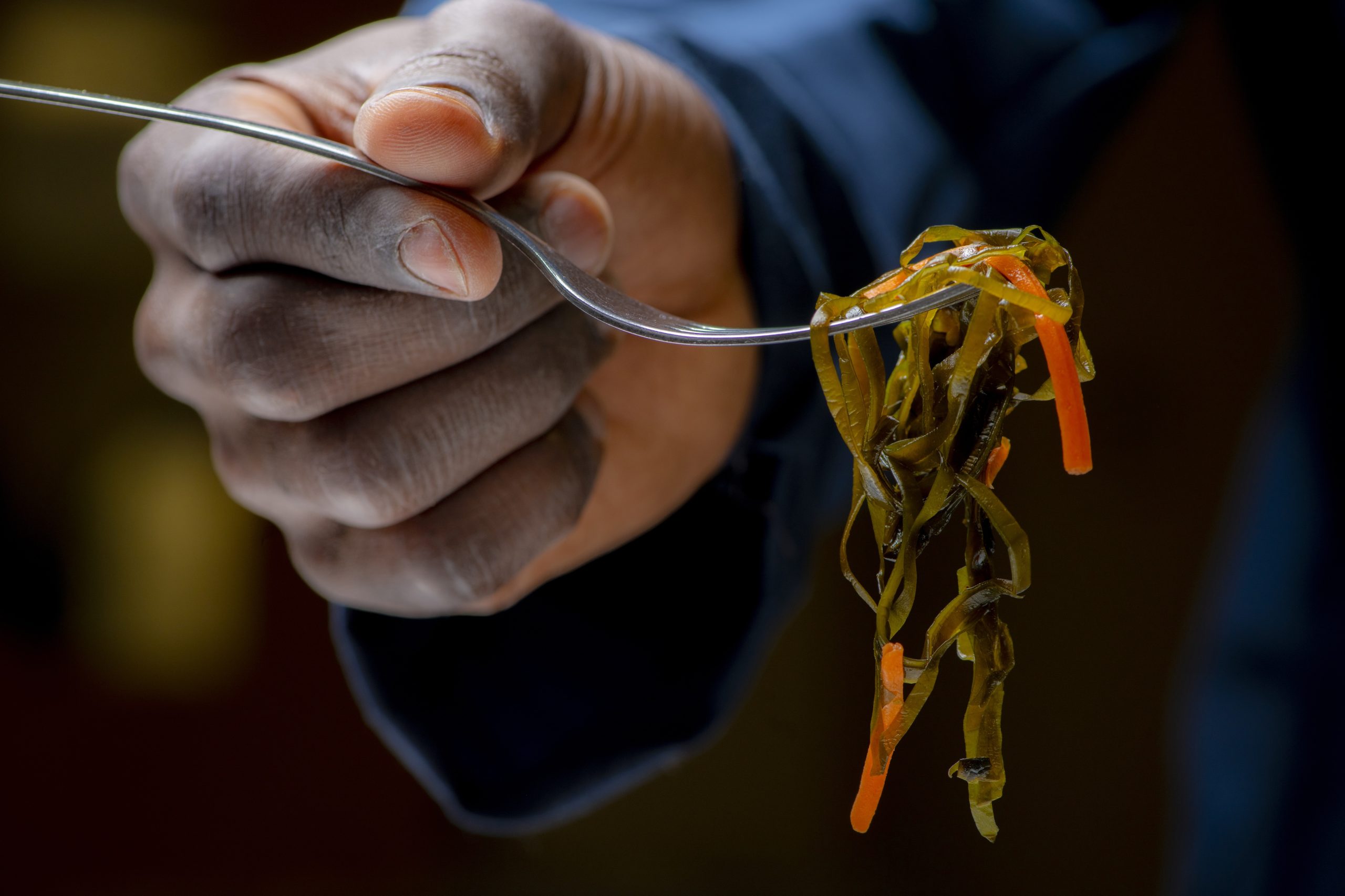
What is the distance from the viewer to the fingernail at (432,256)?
0.93 feet

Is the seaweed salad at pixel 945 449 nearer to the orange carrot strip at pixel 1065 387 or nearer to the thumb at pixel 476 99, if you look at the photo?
the orange carrot strip at pixel 1065 387

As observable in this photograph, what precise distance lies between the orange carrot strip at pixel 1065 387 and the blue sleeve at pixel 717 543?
9.6 inches

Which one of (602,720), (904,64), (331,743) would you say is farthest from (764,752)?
(331,743)

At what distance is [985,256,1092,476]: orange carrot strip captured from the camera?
0.74 ft

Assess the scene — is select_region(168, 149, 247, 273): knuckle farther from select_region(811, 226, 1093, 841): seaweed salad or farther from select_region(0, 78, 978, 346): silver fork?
select_region(811, 226, 1093, 841): seaweed salad

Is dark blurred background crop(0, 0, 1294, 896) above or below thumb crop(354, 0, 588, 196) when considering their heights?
below

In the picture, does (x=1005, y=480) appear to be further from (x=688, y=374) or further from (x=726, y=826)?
(x=726, y=826)

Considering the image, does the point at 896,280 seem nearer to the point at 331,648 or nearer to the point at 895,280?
the point at 895,280

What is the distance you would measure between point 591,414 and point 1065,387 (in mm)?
233

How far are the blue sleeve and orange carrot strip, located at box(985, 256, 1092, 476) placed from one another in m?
0.24

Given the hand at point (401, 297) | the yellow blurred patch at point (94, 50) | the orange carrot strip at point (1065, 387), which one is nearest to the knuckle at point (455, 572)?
the hand at point (401, 297)

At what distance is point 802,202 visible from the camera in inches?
20.1

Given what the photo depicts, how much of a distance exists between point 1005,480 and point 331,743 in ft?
2.92

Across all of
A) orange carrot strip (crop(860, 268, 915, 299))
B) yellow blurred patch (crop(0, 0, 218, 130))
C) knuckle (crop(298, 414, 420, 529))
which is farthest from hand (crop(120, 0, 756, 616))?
yellow blurred patch (crop(0, 0, 218, 130))
